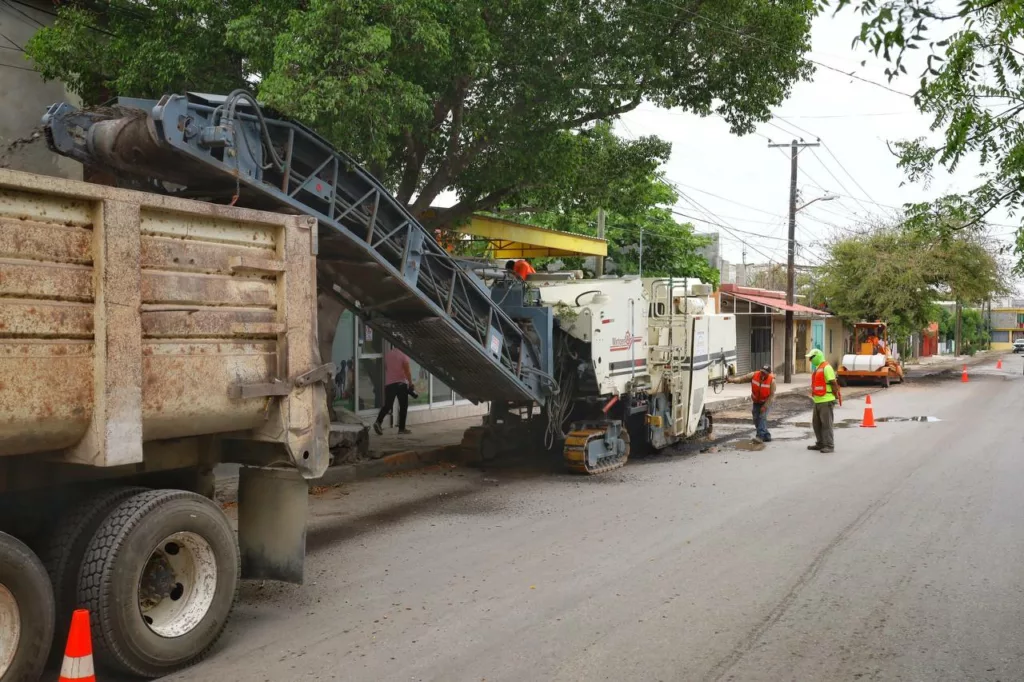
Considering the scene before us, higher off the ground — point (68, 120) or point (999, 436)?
point (68, 120)

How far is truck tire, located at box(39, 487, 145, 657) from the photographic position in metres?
4.95

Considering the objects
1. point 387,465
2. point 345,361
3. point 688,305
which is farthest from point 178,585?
point 345,361

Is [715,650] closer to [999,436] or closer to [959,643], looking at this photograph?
[959,643]

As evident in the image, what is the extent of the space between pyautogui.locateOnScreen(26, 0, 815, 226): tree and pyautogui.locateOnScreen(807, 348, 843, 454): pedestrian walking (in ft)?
A: 13.2

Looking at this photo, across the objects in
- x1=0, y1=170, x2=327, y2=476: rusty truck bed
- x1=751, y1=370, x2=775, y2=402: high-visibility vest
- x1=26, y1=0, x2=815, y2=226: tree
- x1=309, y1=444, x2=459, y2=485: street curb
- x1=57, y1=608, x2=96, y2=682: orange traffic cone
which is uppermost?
x1=26, y1=0, x2=815, y2=226: tree

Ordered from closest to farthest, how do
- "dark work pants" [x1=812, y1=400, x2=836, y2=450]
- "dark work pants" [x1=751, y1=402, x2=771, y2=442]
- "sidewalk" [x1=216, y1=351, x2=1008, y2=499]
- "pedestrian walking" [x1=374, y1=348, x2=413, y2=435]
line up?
"sidewalk" [x1=216, y1=351, x2=1008, y2=499]
"dark work pants" [x1=812, y1=400, x2=836, y2=450]
"pedestrian walking" [x1=374, y1=348, x2=413, y2=435]
"dark work pants" [x1=751, y1=402, x2=771, y2=442]

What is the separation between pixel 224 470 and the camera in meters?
11.5

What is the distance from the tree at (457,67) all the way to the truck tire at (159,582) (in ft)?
16.4

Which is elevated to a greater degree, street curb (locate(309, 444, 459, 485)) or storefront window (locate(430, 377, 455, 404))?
storefront window (locate(430, 377, 455, 404))

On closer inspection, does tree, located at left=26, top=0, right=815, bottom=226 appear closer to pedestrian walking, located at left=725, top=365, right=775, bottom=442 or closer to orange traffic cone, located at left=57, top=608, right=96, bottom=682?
pedestrian walking, located at left=725, top=365, right=775, bottom=442

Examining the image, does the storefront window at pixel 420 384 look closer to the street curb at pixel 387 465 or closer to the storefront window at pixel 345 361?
the storefront window at pixel 345 361

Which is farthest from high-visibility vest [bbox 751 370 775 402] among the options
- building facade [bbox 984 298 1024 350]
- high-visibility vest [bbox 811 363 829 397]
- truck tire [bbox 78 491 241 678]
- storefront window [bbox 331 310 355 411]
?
building facade [bbox 984 298 1024 350]

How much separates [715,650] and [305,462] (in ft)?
9.23

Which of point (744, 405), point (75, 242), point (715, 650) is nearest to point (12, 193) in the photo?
point (75, 242)
